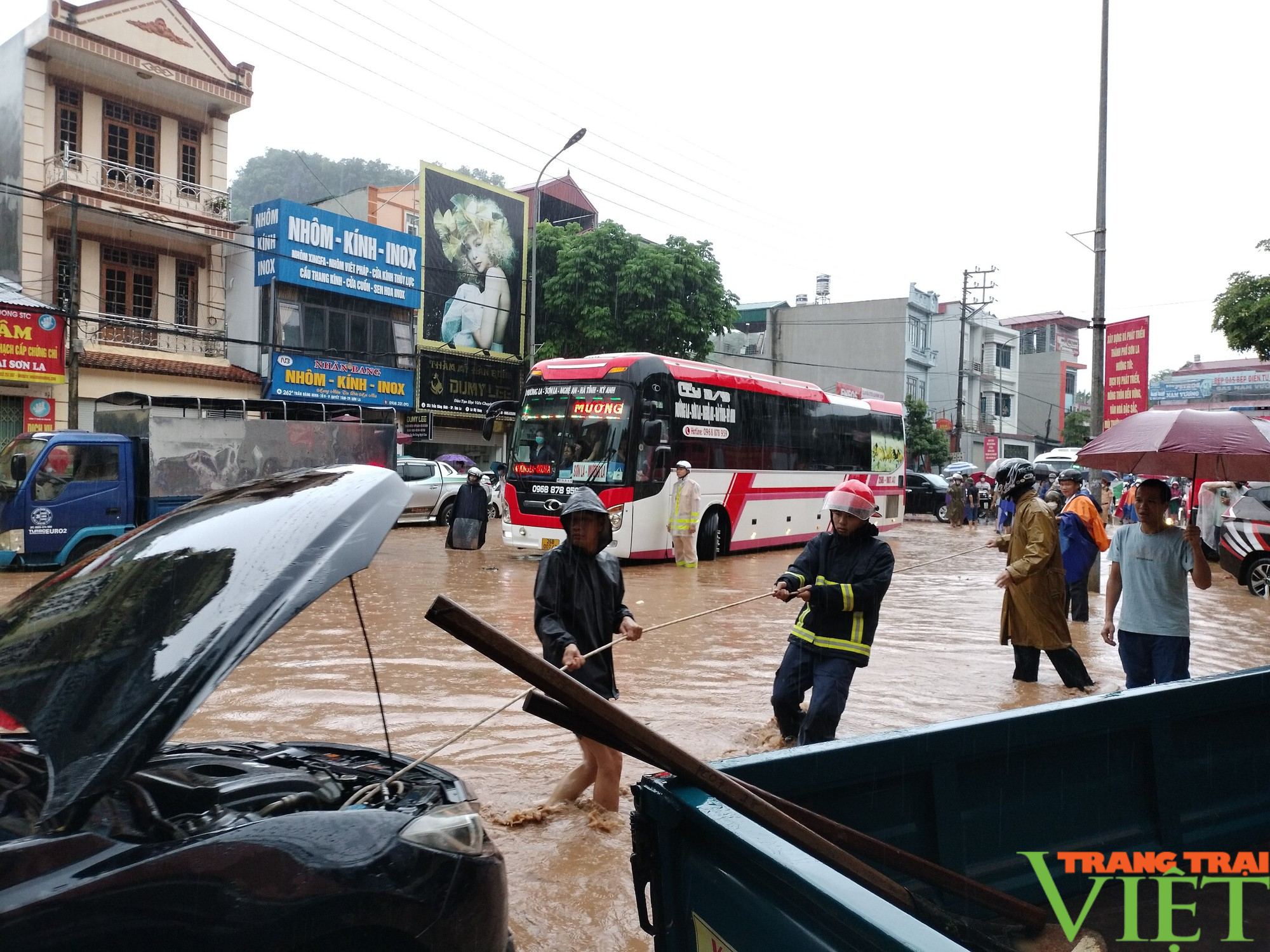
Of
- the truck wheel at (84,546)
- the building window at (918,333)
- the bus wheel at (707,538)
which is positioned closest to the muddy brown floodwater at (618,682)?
the truck wheel at (84,546)

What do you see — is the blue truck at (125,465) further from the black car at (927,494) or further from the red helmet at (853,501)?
the black car at (927,494)

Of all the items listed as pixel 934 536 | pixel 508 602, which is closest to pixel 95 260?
pixel 508 602

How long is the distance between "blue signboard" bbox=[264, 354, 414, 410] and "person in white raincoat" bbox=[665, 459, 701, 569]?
40.3 ft

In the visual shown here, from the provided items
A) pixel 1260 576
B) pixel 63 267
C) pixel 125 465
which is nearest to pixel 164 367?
pixel 63 267

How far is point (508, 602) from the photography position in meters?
11.4

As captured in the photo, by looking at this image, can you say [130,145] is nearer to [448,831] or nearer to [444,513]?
[444,513]

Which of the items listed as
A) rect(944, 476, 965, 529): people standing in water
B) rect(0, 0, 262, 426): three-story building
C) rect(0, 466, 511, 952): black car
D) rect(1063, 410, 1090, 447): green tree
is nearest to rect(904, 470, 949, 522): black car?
rect(944, 476, 965, 529): people standing in water

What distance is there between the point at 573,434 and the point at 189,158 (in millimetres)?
14724

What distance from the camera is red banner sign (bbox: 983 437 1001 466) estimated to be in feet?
182

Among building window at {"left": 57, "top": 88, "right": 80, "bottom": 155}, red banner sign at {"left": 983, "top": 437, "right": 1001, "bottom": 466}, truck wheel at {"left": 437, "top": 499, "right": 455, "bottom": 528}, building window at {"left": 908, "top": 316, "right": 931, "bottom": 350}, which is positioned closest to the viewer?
building window at {"left": 57, "top": 88, "right": 80, "bottom": 155}

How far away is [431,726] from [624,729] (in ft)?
14.4

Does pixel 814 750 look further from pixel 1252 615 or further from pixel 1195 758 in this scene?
pixel 1252 615

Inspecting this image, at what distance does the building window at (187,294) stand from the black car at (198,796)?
921 inches

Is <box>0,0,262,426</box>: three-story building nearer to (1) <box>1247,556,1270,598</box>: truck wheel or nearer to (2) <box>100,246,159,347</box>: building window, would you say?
(2) <box>100,246,159,347</box>: building window
